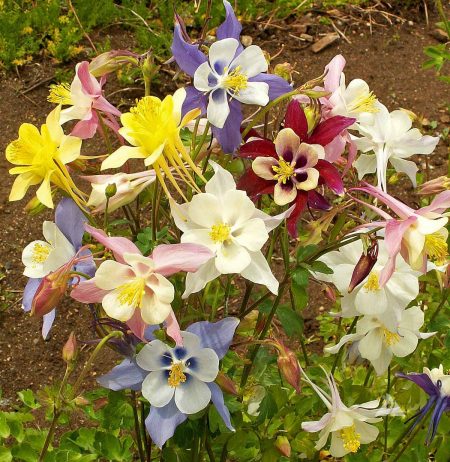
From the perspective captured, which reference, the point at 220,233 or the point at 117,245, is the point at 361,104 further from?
the point at 117,245

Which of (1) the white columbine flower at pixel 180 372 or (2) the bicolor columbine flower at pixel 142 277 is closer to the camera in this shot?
(2) the bicolor columbine flower at pixel 142 277

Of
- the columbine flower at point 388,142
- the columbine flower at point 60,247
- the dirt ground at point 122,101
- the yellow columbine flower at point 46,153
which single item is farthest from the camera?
the dirt ground at point 122,101

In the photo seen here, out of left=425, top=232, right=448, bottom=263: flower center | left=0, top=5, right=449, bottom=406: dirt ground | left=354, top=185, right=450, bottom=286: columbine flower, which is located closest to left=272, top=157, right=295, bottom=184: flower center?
left=354, top=185, right=450, bottom=286: columbine flower

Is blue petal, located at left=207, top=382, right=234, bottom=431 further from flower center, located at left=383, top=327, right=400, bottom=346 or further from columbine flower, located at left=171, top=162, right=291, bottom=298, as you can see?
flower center, located at left=383, top=327, right=400, bottom=346

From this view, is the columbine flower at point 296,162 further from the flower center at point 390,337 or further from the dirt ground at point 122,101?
the dirt ground at point 122,101

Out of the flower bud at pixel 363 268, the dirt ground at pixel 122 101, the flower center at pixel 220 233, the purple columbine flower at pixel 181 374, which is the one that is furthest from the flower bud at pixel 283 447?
the dirt ground at pixel 122 101

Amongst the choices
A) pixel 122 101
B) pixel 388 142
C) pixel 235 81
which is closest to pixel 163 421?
pixel 235 81
